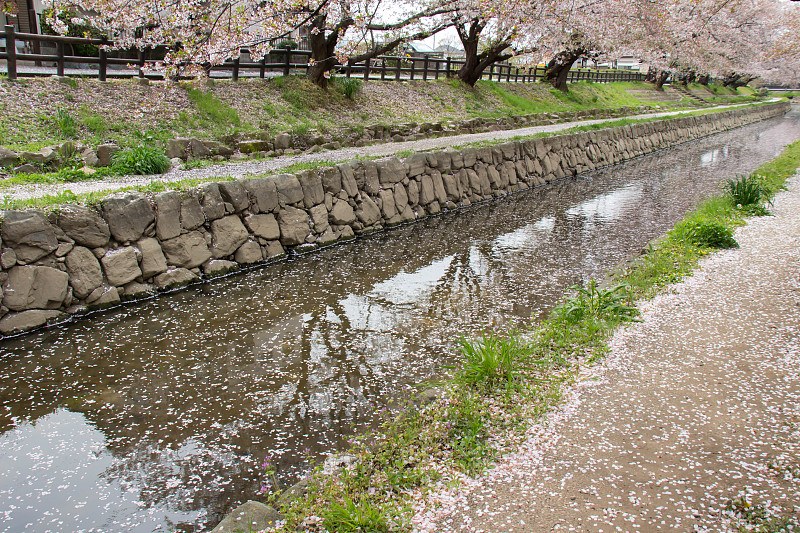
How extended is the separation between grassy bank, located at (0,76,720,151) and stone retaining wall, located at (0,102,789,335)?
380cm

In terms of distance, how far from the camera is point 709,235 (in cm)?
722

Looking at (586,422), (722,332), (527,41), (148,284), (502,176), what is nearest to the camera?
(586,422)

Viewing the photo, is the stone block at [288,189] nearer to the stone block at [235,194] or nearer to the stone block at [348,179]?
the stone block at [235,194]

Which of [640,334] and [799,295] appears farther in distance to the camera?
[799,295]

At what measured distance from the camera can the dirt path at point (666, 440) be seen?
2.58m

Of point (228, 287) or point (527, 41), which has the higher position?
point (527, 41)

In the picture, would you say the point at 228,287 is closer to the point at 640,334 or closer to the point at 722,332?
the point at 640,334

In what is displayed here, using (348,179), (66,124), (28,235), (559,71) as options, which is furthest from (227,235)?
(559,71)

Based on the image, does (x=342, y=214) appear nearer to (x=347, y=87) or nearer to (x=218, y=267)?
(x=218, y=267)

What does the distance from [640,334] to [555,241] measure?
469cm

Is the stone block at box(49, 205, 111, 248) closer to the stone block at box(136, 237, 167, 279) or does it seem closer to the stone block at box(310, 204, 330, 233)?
the stone block at box(136, 237, 167, 279)

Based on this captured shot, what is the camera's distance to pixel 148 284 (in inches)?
256

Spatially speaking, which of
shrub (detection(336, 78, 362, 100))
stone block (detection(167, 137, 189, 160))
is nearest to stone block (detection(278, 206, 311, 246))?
stone block (detection(167, 137, 189, 160))

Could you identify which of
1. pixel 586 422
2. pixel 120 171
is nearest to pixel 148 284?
pixel 120 171
